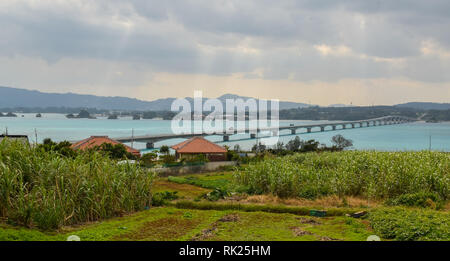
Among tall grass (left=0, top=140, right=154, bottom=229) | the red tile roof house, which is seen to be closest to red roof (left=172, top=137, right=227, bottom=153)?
the red tile roof house

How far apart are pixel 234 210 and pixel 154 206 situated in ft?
9.06

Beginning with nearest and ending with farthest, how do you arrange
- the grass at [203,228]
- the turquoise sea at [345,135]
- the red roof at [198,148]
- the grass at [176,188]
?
the grass at [203,228]
the grass at [176,188]
the red roof at [198,148]
the turquoise sea at [345,135]

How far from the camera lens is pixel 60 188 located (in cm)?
1024

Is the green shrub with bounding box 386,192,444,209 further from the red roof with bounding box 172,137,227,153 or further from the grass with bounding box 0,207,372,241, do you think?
the red roof with bounding box 172,137,227,153

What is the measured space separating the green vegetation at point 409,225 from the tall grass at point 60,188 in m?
7.08

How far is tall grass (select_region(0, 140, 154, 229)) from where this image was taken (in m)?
9.15

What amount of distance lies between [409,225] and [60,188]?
854 centimetres

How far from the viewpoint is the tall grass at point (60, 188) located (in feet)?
30.0

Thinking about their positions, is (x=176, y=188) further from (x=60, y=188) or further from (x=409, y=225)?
(x=409, y=225)

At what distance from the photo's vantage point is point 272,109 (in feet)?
408

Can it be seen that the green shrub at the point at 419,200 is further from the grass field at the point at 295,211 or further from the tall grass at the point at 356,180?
the tall grass at the point at 356,180

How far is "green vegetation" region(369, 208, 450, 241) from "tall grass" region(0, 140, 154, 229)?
7.08 metres

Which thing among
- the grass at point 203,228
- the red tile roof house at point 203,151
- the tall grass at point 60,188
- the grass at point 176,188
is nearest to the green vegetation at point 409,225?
the grass at point 203,228

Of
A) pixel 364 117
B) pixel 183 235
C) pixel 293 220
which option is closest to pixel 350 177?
pixel 293 220
